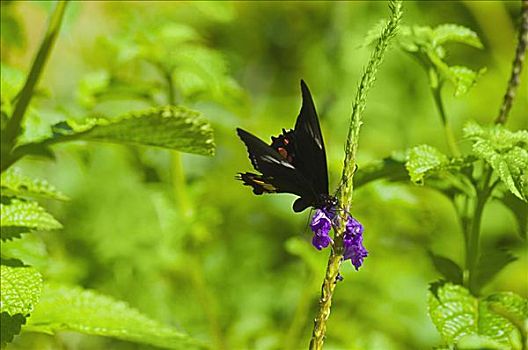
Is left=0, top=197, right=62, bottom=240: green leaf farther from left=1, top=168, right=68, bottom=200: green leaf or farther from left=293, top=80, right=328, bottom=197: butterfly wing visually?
left=293, top=80, right=328, bottom=197: butterfly wing

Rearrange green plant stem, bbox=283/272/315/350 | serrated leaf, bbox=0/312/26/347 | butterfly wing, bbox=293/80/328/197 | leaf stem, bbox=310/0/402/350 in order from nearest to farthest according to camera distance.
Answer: leaf stem, bbox=310/0/402/350, butterfly wing, bbox=293/80/328/197, serrated leaf, bbox=0/312/26/347, green plant stem, bbox=283/272/315/350

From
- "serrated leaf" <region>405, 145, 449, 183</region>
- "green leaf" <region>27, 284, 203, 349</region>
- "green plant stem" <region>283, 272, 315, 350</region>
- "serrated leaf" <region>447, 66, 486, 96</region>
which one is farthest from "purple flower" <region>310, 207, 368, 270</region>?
"green plant stem" <region>283, 272, 315, 350</region>

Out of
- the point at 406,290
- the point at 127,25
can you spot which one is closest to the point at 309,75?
the point at 406,290

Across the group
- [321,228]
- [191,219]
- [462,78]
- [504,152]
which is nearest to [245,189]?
[191,219]

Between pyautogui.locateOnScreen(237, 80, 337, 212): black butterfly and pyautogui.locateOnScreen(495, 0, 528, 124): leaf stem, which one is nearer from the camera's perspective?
pyautogui.locateOnScreen(237, 80, 337, 212): black butterfly

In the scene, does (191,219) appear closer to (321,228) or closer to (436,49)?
(436,49)

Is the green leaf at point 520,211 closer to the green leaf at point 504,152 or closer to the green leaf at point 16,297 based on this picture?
the green leaf at point 504,152
